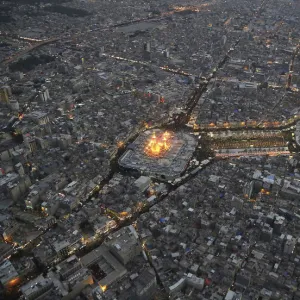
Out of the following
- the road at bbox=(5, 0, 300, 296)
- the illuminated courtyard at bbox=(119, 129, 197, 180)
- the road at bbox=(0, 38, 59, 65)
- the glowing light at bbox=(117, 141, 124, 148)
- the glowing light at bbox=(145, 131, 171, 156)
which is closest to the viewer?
the road at bbox=(5, 0, 300, 296)

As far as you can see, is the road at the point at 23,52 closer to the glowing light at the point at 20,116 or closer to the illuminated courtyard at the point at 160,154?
the glowing light at the point at 20,116

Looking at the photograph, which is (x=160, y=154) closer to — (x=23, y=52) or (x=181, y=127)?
(x=181, y=127)

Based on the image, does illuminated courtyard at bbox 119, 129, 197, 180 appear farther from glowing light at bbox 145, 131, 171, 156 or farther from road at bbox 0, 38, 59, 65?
road at bbox 0, 38, 59, 65

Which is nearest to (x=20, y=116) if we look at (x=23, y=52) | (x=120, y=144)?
(x=120, y=144)

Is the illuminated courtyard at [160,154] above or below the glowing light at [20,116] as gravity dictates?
above

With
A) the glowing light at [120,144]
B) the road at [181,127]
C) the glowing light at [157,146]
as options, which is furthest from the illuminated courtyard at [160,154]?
the glowing light at [120,144]

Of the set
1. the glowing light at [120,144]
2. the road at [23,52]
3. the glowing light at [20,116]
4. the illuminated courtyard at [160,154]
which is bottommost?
the road at [23,52]

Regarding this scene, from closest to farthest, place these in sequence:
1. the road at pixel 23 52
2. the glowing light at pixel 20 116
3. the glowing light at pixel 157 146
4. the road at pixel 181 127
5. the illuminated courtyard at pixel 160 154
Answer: the road at pixel 181 127, the illuminated courtyard at pixel 160 154, the glowing light at pixel 157 146, the glowing light at pixel 20 116, the road at pixel 23 52

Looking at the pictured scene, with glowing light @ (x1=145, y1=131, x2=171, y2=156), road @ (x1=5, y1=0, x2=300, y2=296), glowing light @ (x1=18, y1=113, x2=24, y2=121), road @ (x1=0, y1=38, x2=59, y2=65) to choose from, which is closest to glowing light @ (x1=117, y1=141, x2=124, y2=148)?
road @ (x1=5, y1=0, x2=300, y2=296)

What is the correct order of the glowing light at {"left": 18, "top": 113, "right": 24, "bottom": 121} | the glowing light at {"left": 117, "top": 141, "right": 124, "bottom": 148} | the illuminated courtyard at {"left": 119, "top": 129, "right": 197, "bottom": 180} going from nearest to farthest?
the illuminated courtyard at {"left": 119, "top": 129, "right": 197, "bottom": 180} < the glowing light at {"left": 117, "top": 141, "right": 124, "bottom": 148} < the glowing light at {"left": 18, "top": 113, "right": 24, "bottom": 121}

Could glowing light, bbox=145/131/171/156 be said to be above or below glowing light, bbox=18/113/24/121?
above
